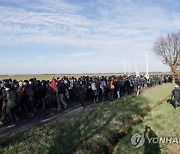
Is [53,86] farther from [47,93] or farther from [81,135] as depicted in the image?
[81,135]

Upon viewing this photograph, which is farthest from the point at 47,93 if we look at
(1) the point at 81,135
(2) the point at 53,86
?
(1) the point at 81,135

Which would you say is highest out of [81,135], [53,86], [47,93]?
[53,86]

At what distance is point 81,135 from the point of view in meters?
15.0

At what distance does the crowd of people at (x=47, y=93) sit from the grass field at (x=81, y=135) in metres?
2.14

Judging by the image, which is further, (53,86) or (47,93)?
(47,93)

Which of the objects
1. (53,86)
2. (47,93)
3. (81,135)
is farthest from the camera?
(47,93)

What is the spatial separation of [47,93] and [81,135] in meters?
6.38

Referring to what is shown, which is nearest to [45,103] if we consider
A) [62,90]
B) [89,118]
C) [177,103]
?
[62,90]

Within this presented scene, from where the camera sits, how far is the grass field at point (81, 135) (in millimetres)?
12828

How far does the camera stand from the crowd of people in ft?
52.5

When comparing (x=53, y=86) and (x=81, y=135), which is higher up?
(x=53, y=86)

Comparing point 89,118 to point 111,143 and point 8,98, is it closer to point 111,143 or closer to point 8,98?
point 111,143

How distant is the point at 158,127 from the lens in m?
18.3

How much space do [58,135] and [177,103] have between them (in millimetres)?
13213
